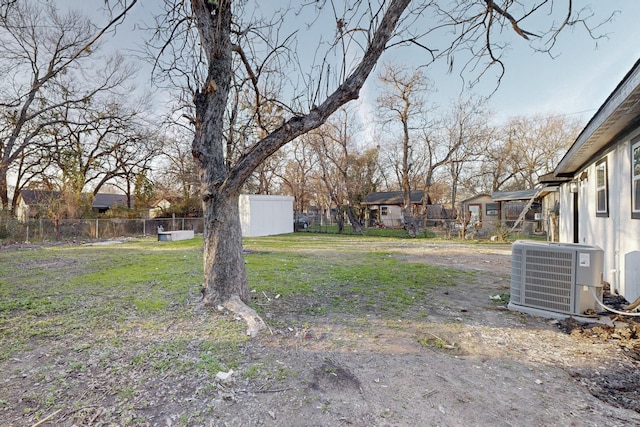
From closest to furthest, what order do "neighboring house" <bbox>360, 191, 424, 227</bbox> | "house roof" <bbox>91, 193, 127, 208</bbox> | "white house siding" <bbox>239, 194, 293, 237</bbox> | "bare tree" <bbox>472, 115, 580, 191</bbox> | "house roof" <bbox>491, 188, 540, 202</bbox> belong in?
"white house siding" <bbox>239, 194, 293, 237</bbox>, "house roof" <bbox>491, 188, 540, 202</bbox>, "bare tree" <bbox>472, 115, 580, 191</bbox>, "neighboring house" <bbox>360, 191, 424, 227</bbox>, "house roof" <bbox>91, 193, 127, 208</bbox>

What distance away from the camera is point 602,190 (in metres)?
5.32

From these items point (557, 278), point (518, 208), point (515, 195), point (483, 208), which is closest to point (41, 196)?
point (557, 278)

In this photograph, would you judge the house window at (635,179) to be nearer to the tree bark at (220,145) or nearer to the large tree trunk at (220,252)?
the tree bark at (220,145)

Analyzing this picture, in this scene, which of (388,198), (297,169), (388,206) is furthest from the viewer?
(388,198)

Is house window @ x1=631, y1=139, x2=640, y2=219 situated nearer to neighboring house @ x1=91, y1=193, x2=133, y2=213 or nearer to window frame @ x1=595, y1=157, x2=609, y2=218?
window frame @ x1=595, y1=157, x2=609, y2=218

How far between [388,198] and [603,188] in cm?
2037

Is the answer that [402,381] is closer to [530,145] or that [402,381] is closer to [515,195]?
[515,195]

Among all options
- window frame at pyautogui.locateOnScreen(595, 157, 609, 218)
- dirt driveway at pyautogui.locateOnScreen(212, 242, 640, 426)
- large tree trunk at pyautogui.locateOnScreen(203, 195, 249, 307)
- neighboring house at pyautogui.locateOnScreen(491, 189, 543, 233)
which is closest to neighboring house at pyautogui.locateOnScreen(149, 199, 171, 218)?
large tree trunk at pyautogui.locateOnScreen(203, 195, 249, 307)

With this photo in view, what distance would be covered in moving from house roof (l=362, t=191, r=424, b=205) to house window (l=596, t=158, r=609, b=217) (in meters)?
18.9

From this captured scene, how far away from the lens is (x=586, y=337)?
297 centimetres

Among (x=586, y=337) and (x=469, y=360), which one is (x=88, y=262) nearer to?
(x=469, y=360)

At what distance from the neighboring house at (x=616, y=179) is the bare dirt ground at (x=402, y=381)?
1267 millimetres

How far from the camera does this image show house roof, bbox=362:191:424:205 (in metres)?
24.8

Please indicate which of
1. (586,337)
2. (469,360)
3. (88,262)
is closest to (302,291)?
(469,360)
